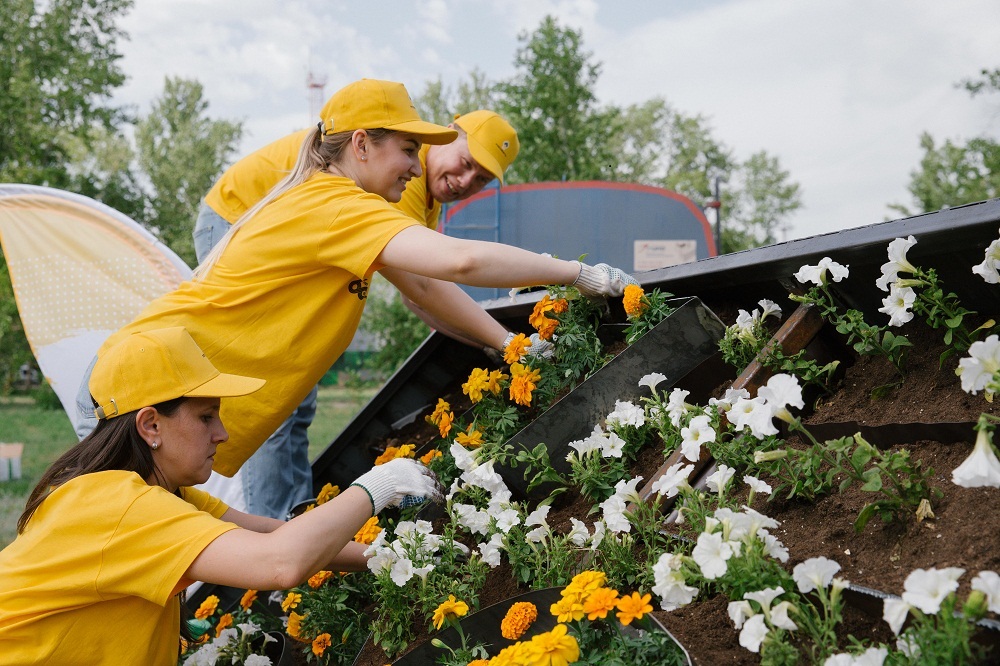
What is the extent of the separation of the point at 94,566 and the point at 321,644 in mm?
700

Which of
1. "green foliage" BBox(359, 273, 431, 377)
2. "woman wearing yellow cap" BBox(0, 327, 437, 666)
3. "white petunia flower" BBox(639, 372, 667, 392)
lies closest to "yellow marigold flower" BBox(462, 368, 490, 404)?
"woman wearing yellow cap" BBox(0, 327, 437, 666)

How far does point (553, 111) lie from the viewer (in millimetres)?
17406

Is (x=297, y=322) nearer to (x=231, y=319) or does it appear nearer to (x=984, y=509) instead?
(x=231, y=319)

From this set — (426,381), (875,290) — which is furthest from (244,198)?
(875,290)

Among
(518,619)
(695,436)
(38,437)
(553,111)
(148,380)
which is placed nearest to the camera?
(518,619)

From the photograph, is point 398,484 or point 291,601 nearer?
point 398,484

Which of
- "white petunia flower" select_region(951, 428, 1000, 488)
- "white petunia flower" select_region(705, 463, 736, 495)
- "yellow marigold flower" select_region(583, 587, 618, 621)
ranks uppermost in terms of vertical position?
"white petunia flower" select_region(951, 428, 1000, 488)

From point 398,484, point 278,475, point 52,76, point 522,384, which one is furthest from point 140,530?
point 52,76

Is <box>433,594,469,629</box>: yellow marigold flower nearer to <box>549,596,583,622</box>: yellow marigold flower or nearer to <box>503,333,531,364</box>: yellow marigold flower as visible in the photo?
<box>549,596,583,622</box>: yellow marigold flower

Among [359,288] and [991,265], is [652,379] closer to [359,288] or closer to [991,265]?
[991,265]

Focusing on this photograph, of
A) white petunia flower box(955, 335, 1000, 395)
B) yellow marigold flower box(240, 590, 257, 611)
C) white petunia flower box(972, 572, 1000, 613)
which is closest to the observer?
white petunia flower box(972, 572, 1000, 613)

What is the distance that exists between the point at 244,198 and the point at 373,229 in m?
1.49

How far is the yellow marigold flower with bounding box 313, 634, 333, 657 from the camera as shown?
2.21 metres

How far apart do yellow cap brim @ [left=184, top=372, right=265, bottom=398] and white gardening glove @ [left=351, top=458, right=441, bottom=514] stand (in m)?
0.33
